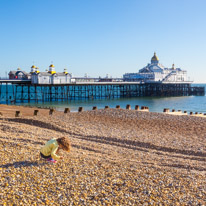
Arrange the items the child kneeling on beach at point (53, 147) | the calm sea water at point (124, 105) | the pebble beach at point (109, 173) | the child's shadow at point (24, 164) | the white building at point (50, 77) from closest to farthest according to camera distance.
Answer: the pebble beach at point (109, 173)
the child's shadow at point (24, 164)
the child kneeling on beach at point (53, 147)
the calm sea water at point (124, 105)
the white building at point (50, 77)

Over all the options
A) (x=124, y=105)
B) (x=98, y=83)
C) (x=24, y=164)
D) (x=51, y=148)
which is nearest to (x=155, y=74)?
(x=98, y=83)

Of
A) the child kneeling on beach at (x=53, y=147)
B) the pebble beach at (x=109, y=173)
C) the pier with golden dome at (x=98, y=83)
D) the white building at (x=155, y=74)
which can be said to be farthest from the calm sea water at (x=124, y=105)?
the child kneeling on beach at (x=53, y=147)

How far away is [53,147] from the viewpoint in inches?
272

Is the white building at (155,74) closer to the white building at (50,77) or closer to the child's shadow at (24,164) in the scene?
the white building at (50,77)

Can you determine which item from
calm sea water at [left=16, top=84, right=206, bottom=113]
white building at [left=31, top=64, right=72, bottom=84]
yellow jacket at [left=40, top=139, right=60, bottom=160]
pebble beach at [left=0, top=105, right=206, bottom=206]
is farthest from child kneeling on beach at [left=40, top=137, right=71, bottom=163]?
white building at [left=31, top=64, right=72, bottom=84]

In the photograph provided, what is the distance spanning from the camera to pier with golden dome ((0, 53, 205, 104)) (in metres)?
47.8

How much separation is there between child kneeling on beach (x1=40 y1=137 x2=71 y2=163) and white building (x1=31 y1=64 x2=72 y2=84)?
4106cm

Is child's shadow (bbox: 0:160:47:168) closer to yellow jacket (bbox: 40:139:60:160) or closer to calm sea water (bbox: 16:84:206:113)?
yellow jacket (bbox: 40:139:60:160)

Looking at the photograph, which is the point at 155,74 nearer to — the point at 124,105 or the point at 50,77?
the point at 124,105

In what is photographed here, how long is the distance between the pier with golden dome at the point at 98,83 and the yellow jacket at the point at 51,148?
38.4m

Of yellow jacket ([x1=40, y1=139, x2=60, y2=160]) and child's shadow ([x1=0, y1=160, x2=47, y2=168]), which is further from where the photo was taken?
yellow jacket ([x1=40, y1=139, x2=60, y2=160])

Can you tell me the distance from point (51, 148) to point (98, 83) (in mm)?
46027

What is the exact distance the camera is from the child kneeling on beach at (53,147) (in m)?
6.89

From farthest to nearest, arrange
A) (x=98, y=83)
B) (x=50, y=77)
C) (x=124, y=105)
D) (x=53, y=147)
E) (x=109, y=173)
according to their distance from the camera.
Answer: (x=98, y=83)
(x=50, y=77)
(x=124, y=105)
(x=53, y=147)
(x=109, y=173)
